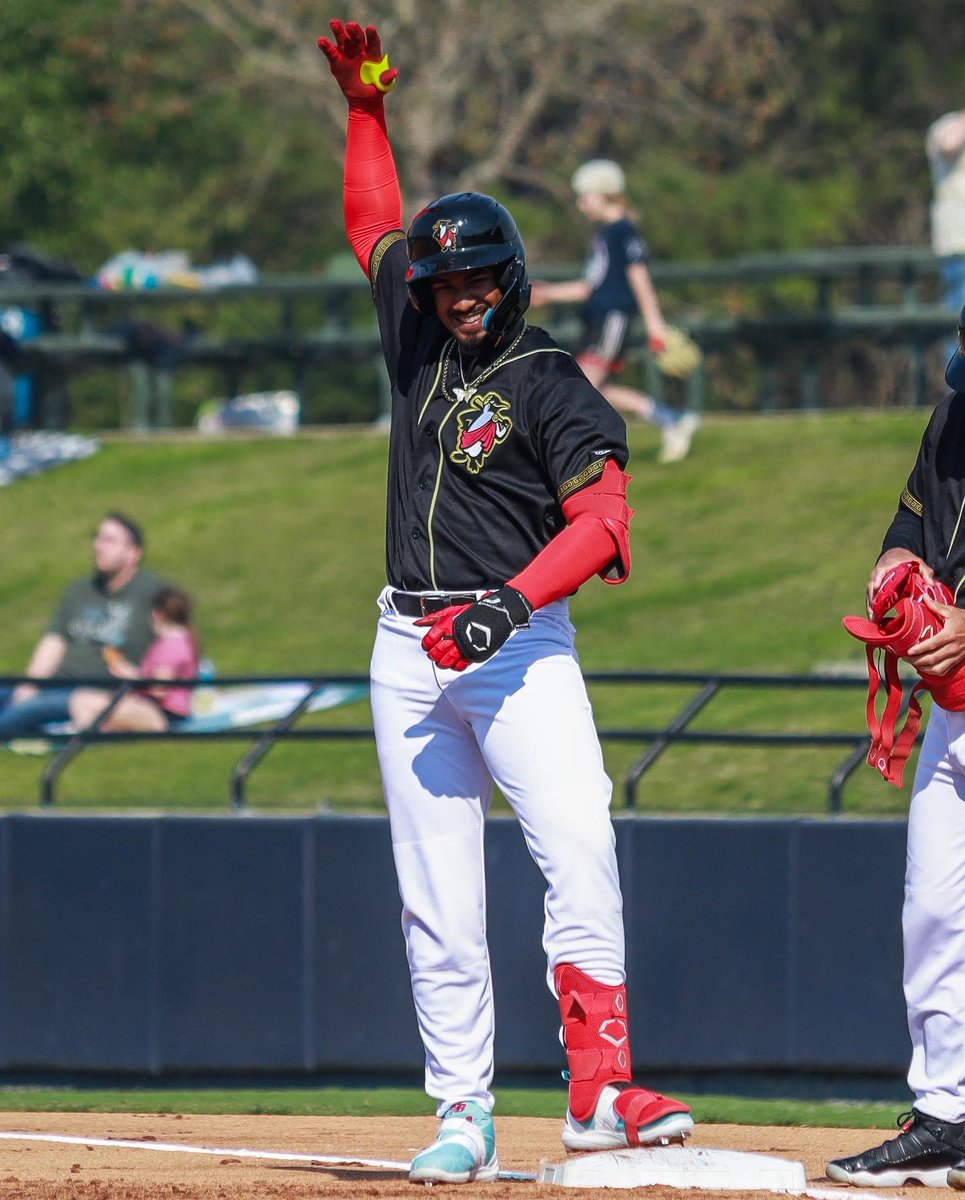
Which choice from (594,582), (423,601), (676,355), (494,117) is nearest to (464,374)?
(423,601)

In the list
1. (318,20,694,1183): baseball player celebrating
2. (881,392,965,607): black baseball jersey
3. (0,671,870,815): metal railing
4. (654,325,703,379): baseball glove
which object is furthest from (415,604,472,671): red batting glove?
(654,325,703,379): baseball glove

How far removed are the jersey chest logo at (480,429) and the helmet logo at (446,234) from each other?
13.9 inches

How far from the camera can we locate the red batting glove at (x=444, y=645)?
461cm

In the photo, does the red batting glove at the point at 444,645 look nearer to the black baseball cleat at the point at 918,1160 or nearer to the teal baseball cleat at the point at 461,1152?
the teal baseball cleat at the point at 461,1152

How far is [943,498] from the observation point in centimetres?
504

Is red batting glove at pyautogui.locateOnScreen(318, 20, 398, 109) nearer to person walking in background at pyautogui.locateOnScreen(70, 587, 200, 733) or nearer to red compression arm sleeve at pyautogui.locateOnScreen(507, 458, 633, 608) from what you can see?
red compression arm sleeve at pyautogui.locateOnScreen(507, 458, 633, 608)

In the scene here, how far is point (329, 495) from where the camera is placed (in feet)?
50.2

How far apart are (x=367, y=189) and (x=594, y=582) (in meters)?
8.72

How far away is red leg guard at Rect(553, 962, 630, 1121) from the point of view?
4.80m

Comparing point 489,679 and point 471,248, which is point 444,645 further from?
point 471,248

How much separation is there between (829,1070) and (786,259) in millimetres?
9136

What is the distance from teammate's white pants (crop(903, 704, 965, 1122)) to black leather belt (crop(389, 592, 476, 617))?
1122 mm

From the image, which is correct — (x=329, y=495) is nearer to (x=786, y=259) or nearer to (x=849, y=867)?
(x=786, y=259)

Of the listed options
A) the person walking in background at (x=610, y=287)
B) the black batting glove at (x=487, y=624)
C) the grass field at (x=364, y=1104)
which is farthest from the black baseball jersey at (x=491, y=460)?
the person walking in background at (x=610, y=287)
